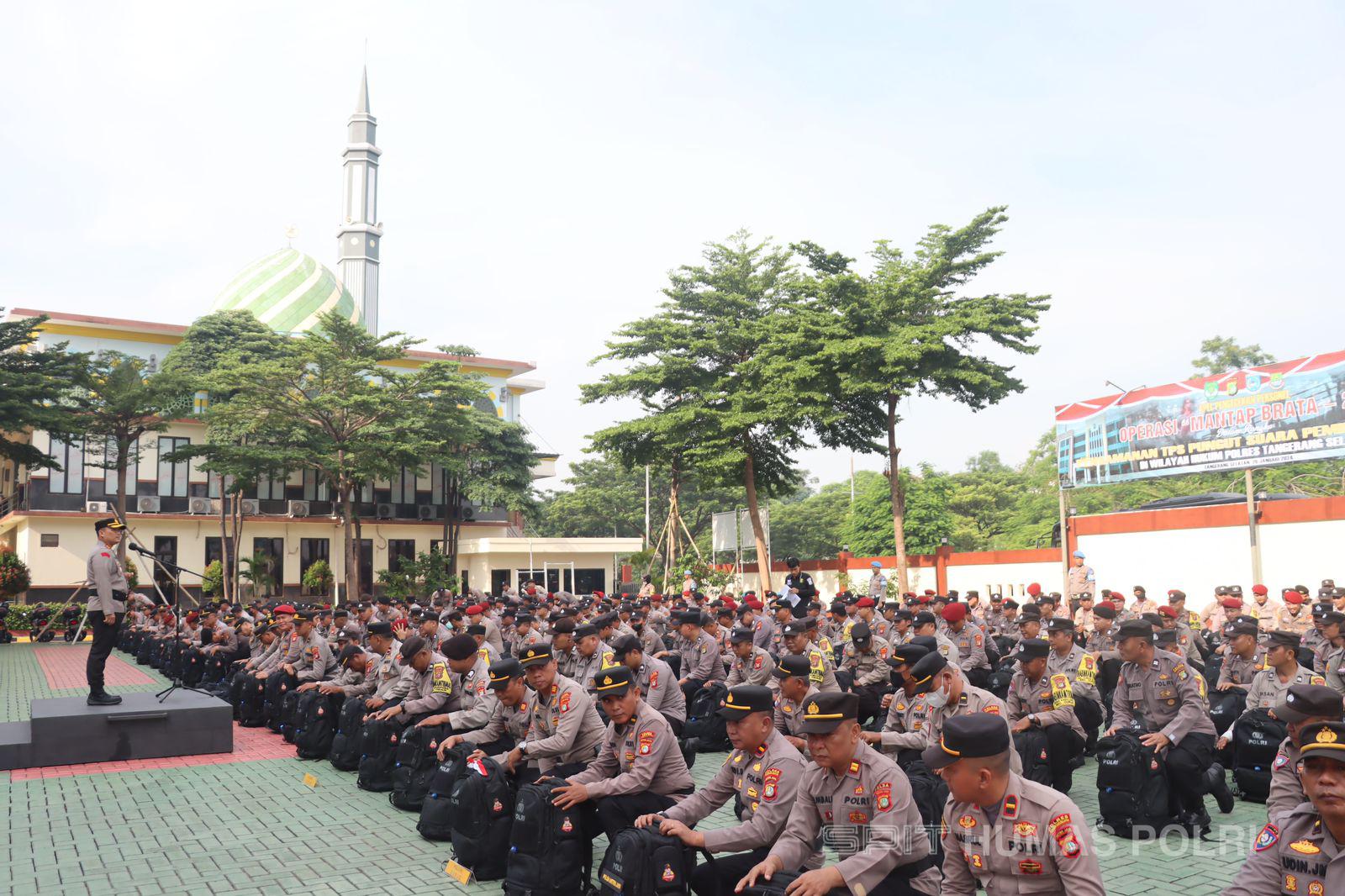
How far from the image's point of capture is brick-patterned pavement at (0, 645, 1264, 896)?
643 centimetres

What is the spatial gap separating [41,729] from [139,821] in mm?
3139

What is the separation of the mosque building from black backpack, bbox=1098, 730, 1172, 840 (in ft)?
104

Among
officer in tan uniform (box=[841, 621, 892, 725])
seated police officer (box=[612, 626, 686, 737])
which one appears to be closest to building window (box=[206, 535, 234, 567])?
officer in tan uniform (box=[841, 621, 892, 725])

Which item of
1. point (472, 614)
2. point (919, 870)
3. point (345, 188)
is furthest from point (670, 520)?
point (345, 188)

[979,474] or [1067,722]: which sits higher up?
[979,474]

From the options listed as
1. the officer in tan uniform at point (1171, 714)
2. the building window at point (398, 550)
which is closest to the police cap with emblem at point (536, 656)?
the officer in tan uniform at point (1171, 714)

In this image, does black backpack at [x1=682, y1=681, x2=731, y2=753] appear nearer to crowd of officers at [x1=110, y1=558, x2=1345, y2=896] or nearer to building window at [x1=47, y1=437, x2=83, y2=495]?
crowd of officers at [x1=110, y1=558, x2=1345, y2=896]

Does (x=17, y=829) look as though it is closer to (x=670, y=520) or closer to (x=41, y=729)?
(x=41, y=729)

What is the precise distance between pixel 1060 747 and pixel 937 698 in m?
→ 2.03

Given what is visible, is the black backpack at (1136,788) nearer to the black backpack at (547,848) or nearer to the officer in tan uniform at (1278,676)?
the officer in tan uniform at (1278,676)

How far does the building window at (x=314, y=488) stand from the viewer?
41750mm

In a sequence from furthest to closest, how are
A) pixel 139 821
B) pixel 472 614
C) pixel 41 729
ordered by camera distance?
pixel 472 614 → pixel 41 729 → pixel 139 821

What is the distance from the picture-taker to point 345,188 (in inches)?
2672

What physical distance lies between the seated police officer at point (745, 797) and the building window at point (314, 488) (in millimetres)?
39354
